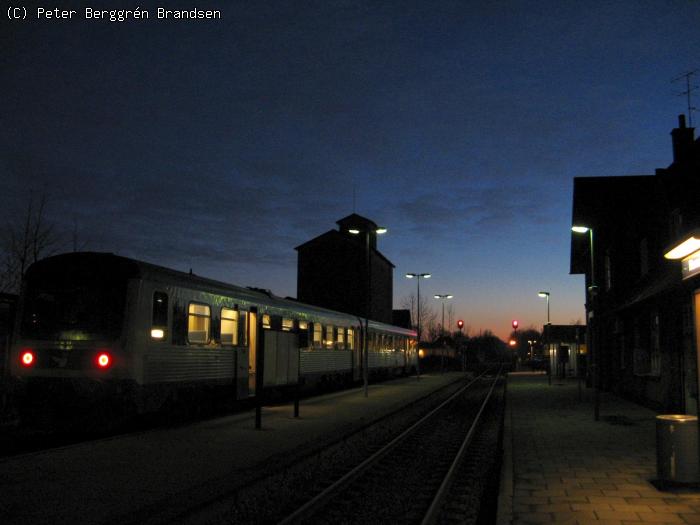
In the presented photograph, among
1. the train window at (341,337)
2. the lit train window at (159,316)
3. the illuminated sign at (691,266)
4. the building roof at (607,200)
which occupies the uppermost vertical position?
the building roof at (607,200)

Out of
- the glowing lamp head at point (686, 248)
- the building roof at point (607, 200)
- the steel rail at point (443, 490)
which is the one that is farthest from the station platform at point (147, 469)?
the building roof at point (607, 200)

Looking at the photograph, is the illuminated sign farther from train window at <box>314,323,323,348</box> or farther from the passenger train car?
train window at <box>314,323,323,348</box>

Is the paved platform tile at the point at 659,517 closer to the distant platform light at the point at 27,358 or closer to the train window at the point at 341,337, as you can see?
the distant platform light at the point at 27,358

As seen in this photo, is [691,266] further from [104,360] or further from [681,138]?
[681,138]

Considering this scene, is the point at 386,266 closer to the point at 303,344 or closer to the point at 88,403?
the point at 303,344

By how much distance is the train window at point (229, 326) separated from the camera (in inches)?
657

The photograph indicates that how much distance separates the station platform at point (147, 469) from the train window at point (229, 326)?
2.08m

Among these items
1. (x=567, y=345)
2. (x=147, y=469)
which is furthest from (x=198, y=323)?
(x=567, y=345)

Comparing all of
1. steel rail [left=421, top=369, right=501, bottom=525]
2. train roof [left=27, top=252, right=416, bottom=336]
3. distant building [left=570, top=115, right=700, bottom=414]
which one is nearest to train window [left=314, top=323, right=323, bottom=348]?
train roof [left=27, top=252, right=416, bottom=336]

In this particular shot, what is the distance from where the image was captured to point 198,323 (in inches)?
607

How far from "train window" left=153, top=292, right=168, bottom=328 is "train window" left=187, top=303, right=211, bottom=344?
98 cm

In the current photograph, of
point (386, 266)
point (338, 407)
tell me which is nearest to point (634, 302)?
point (338, 407)

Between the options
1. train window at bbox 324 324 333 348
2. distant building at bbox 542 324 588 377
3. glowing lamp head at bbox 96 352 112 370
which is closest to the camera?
glowing lamp head at bbox 96 352 112 370

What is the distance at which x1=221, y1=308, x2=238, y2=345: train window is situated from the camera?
16.7m
